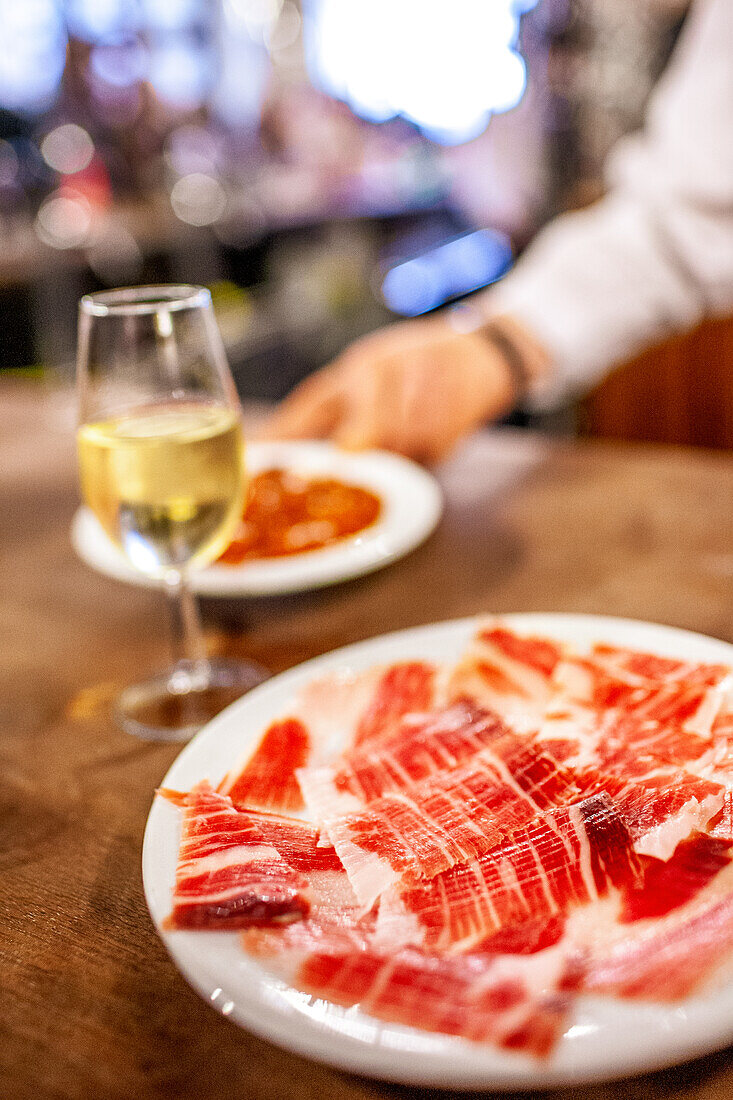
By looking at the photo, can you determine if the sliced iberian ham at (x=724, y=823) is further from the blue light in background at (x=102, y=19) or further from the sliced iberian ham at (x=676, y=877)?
the blue light in background at (x=102, y=19)

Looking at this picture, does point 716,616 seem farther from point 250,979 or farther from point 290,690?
point 250,979

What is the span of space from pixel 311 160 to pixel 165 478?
763cm

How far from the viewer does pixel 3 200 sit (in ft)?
17.7

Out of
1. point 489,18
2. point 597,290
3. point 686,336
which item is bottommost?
point 686,336

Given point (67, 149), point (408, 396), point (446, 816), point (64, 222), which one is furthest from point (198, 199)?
point (446, 816)

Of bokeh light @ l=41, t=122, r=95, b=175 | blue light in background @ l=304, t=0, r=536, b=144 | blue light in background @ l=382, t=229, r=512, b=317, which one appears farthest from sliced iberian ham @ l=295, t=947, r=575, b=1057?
blue light in background @ l=304, t=0, r=536, b=144

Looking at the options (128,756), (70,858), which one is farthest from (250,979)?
(128,756)

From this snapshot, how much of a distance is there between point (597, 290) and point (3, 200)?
4694mm

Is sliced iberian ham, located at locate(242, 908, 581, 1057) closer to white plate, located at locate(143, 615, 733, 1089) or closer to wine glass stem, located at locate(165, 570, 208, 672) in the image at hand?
white plate, located at locate(143, 615, 733, 1089)

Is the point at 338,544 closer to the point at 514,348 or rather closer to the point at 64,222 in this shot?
the point at 514,348

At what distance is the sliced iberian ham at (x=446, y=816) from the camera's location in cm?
52

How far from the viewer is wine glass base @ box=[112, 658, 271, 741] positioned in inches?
32.7

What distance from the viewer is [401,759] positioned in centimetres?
64

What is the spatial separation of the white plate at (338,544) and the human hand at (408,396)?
8 cm
